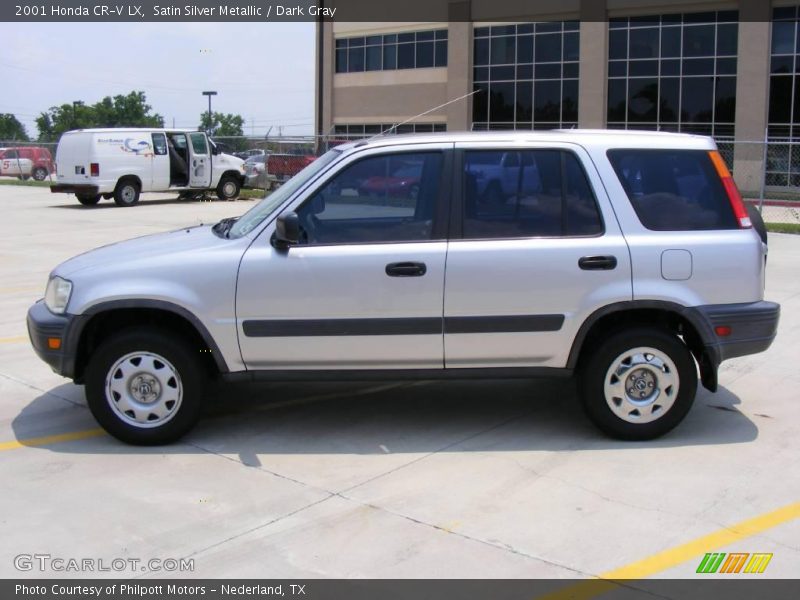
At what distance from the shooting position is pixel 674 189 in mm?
5730

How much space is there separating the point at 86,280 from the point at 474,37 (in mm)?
37403

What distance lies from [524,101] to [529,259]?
3513 centimetres

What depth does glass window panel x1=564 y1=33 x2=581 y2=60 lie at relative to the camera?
37875mm

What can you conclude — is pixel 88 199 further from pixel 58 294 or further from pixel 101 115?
pixel 101 115

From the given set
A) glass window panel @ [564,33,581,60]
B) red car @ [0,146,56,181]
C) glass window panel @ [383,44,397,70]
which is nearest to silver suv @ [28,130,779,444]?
glass window panel @ [564,33,581,60]

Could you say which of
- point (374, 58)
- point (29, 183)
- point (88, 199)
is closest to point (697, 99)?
point (374, 58)

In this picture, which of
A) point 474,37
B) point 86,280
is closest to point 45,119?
point 474,37

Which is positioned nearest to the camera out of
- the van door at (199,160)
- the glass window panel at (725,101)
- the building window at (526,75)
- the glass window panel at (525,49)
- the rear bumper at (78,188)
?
the rear bumper at (78,188)

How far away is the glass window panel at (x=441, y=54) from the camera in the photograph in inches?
1651

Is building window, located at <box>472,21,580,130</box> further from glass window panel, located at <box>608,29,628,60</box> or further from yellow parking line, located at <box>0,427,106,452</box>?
yellow parking line, located at <box>0,427,106,452</box>

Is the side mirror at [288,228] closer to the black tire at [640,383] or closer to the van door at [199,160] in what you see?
the black tire at [640,383]

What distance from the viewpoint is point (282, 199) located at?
579 cm

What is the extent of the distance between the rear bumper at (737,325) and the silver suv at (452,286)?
0.04ft

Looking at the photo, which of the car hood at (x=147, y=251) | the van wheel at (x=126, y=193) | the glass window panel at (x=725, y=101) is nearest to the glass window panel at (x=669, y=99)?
the glass window panel at (x=725, y=101)
